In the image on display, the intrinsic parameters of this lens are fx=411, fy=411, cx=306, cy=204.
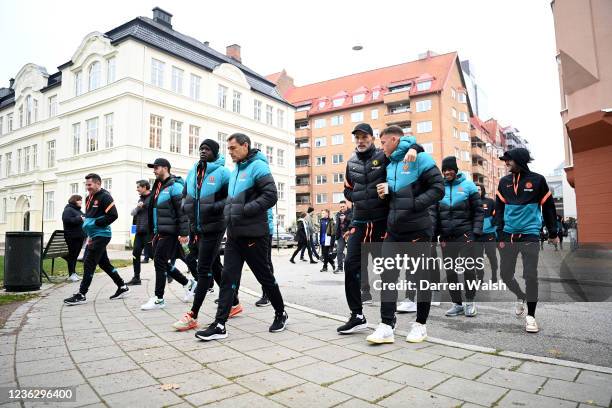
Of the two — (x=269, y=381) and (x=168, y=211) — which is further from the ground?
(x=168, y=211)

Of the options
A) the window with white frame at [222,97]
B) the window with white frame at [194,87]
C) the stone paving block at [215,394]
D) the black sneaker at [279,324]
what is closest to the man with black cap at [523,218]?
the black sneaker at [279,324]

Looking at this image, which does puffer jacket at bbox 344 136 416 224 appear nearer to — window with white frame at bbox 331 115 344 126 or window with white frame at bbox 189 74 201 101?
window with white frame at bbox 189 74 201 101

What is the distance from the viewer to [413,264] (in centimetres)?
452

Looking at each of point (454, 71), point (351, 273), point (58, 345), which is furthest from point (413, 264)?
point (454, 71)

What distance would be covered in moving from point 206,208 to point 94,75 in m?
33.1

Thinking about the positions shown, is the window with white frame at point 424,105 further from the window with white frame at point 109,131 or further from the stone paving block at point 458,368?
the stone paving block at point 458,368

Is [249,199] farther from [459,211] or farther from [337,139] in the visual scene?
[337,139]

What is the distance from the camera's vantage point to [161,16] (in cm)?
3694

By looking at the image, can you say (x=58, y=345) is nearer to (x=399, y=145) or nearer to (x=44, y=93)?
(x=399, y=145)

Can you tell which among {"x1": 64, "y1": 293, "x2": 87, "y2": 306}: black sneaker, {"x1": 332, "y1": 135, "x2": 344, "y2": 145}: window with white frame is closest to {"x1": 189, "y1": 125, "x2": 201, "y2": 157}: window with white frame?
{"x1": 332, "y1": 135, "x2": 344, "y2": 145}: window with white frame

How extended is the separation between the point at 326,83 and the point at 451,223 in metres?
64.3

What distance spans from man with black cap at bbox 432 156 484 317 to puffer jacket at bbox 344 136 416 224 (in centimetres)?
159

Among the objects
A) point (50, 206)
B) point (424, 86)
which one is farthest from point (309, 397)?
point (424, 86)

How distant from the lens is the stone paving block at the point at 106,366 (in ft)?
10.8
